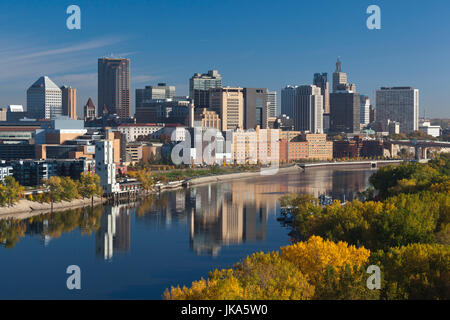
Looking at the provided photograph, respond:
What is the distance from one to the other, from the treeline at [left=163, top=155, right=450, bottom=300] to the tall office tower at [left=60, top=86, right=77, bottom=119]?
228 ft

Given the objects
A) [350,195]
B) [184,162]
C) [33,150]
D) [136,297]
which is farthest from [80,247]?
[184,162]

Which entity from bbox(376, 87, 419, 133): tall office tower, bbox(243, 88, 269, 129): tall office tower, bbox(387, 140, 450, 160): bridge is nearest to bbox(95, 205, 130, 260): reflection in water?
bbox(243, 88, 269, 129): tall office tower

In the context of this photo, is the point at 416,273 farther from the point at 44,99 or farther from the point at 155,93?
the point at 155,93

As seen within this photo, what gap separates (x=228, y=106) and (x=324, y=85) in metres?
43.2

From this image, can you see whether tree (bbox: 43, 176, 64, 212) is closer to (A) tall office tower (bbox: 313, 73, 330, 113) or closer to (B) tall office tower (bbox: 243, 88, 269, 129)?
(B) tall office tower (bbox: 243, 88, 269, 129)

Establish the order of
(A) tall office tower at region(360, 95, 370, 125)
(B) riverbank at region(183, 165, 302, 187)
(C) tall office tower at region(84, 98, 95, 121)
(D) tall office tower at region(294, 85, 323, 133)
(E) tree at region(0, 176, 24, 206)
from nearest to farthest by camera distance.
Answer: (E) tree at region(0, 176, 24, 206)
(B) riverbank at region(183, 165, 302, 187)
(D) tall office tower at region(294, 85, 323, 133)
(C) tall office tower at region(84, 98, 95, 121)
(A) tall office tower at region(360, 95, 370, 125)

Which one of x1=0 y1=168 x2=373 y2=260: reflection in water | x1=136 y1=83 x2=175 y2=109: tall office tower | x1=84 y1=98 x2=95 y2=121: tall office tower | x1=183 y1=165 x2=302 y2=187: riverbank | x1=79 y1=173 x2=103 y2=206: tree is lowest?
x1=183 y1=165 x2=302 y2=187: riverbank

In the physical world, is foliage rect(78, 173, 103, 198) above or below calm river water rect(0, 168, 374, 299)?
above

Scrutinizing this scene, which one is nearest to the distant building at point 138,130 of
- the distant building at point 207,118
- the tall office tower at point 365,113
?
the distant building at point 207,118

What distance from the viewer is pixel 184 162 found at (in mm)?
46562

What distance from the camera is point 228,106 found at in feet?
204

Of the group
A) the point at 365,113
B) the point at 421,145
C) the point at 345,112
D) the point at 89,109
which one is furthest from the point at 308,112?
the point at 365,113

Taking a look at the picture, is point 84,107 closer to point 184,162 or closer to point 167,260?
point 184,162

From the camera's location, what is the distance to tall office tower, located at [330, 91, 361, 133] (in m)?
84.0
